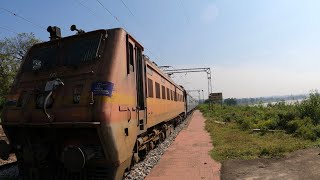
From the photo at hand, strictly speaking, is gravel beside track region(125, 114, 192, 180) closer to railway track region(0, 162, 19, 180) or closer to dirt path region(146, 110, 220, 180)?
dirt path region(146, 110, 220, 180)

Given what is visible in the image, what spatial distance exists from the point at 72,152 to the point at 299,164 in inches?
235

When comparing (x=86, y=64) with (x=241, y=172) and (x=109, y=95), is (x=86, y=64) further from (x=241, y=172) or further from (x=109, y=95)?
(x=241, y=172)

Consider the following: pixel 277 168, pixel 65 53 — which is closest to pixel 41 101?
pixel 65 53

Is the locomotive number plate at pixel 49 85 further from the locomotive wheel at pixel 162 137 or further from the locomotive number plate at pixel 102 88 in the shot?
the locomotive wheel at pixel 162 137

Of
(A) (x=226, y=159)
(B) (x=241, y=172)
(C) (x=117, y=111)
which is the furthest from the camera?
(A) (x=226, y=159)

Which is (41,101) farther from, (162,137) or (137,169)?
(162,137)

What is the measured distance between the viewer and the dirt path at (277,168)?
26.8 ft

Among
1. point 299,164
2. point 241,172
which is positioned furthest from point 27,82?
point 299,164

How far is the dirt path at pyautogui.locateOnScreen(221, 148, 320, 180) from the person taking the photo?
322 inches

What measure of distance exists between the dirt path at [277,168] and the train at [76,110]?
9.10 ft

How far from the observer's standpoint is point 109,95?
21.4ft

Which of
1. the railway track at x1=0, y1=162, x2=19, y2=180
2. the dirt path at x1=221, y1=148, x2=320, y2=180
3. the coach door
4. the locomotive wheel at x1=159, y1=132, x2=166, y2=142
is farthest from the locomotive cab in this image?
the locomotive wheel at x1=159, y1=132, x2=166, y2=142

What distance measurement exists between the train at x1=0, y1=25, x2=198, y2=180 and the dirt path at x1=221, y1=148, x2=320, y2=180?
277 cm

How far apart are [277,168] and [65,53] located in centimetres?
582
